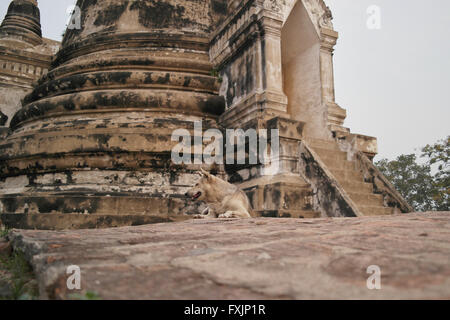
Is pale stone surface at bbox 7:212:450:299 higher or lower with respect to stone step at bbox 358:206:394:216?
lower

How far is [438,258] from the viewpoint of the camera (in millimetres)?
1375

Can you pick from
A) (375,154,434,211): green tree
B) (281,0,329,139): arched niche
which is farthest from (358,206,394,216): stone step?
(375,154,434,211): green tree

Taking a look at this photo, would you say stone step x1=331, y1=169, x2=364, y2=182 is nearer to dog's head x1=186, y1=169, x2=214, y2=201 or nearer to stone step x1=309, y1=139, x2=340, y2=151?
stone step x1=309, y1=139, x2=340, y2=151

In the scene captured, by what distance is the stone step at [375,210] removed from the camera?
16.6 ft

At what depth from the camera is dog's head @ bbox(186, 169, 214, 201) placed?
4859 millimetres

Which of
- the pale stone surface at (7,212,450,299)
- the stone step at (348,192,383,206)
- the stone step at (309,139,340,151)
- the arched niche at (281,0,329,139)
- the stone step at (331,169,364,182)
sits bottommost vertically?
the pale stone surface at (7,212,450,299)

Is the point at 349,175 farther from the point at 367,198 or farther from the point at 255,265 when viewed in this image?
the point at 255,265

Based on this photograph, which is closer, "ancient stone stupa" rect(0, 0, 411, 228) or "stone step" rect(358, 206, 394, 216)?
"stone step" rect(358, 206, 394, 216)

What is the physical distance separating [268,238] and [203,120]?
4.81 meters

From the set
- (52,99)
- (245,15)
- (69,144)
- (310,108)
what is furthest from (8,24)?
(310,108)

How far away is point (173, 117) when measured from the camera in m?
6.56

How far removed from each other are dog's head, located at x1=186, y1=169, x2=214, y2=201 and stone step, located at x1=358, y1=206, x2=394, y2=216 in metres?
2.17

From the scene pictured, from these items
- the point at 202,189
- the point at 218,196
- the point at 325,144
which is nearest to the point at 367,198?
the point at 325,144

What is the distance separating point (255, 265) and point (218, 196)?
3.40 metres
